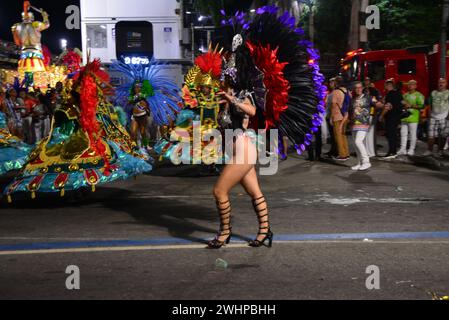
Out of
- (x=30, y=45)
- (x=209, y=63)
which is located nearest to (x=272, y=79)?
(x=209, y=63)

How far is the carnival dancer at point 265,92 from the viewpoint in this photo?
17.6 feet

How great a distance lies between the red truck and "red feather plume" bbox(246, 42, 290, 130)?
16.8 meters

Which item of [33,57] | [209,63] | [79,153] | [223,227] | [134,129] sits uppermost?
[33,57]

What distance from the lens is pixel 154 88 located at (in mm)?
11789

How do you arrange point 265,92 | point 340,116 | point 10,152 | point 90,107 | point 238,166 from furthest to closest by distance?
point 340,116, point 10,152, point 90,107, point 265,92, point 238,166

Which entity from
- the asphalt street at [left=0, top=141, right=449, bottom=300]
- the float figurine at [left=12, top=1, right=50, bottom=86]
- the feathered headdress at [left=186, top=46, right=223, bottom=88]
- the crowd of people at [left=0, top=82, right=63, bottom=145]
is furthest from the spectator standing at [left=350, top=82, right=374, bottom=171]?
the float figurine at [left=12, top=1, right=50, bottom=86]

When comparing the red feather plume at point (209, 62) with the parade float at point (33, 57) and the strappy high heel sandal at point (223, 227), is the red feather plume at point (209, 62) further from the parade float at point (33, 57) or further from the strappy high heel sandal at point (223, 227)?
the parade float at point (33, 57)

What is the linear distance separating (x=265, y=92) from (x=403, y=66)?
17.6 m

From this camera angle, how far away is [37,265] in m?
5.14

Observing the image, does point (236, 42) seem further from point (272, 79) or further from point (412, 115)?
point (412, 115)

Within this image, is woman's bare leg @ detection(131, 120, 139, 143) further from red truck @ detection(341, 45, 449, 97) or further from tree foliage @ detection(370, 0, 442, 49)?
tree foliage @ detection(370, 0, 442, 49)

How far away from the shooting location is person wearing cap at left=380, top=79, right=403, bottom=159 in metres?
12.8

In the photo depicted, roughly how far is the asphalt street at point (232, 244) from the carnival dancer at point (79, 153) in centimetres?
46

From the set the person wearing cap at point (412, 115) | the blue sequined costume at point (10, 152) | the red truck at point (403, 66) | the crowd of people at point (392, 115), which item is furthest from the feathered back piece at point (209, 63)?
the red truck at point (403, 66)
